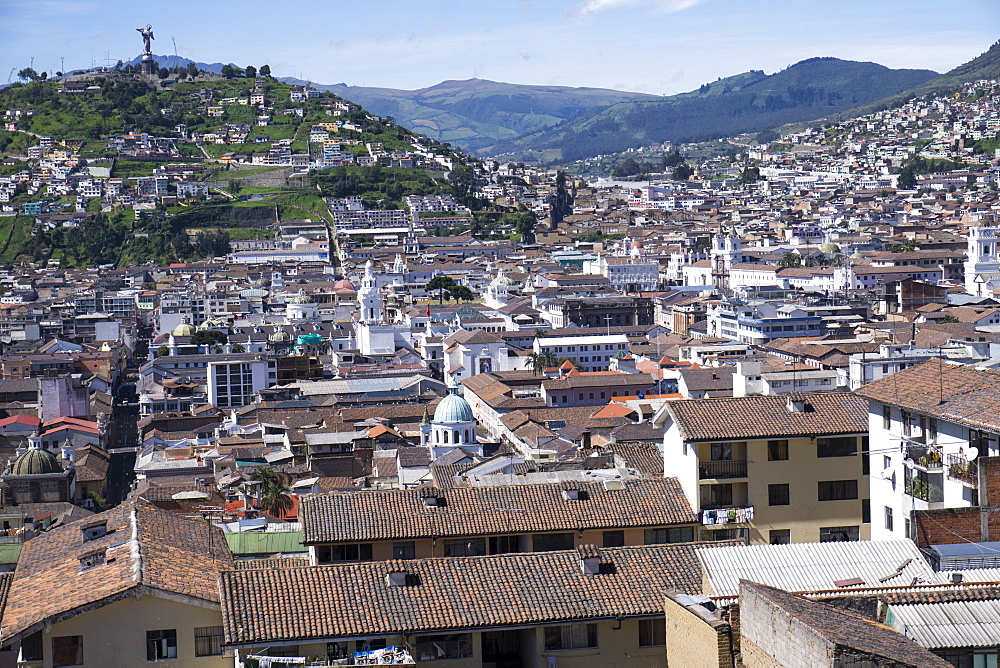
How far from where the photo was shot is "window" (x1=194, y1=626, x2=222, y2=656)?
13.9m

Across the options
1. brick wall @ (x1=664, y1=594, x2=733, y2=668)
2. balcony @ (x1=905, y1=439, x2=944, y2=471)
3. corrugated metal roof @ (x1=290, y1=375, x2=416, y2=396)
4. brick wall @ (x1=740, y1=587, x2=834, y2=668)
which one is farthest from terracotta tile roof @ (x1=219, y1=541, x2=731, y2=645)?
corrugated metal roof @ (x1=290, y1=375, x2=416, y2=396)

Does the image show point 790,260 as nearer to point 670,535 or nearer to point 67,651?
point 670,535

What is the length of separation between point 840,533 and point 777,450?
1314 millimetres

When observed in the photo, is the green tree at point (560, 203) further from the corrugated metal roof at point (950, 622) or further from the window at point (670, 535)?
the corrugated metal roof at point (950, 622)

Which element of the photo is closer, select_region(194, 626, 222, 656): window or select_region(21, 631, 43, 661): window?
select_region(21, 631, 43, 661): window

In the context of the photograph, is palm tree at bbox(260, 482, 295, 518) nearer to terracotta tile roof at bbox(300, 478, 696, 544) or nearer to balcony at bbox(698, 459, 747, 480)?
terracotta tile roof at bbox(300, 478, 696, 544)

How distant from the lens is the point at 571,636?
1373 cm

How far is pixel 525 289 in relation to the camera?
300ft

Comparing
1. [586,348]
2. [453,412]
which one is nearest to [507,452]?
[453,412]

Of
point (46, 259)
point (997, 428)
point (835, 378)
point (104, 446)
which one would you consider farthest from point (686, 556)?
point (46, 259)

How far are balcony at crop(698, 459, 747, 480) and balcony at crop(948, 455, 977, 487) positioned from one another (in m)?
3.25

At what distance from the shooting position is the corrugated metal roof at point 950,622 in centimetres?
996

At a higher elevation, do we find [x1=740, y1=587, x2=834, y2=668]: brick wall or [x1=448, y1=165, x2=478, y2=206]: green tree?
[x1=448, y1=165, x2=478, y2=206]: green tree

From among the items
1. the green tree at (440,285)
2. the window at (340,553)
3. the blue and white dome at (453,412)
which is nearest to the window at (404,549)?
the window at (340,553)
